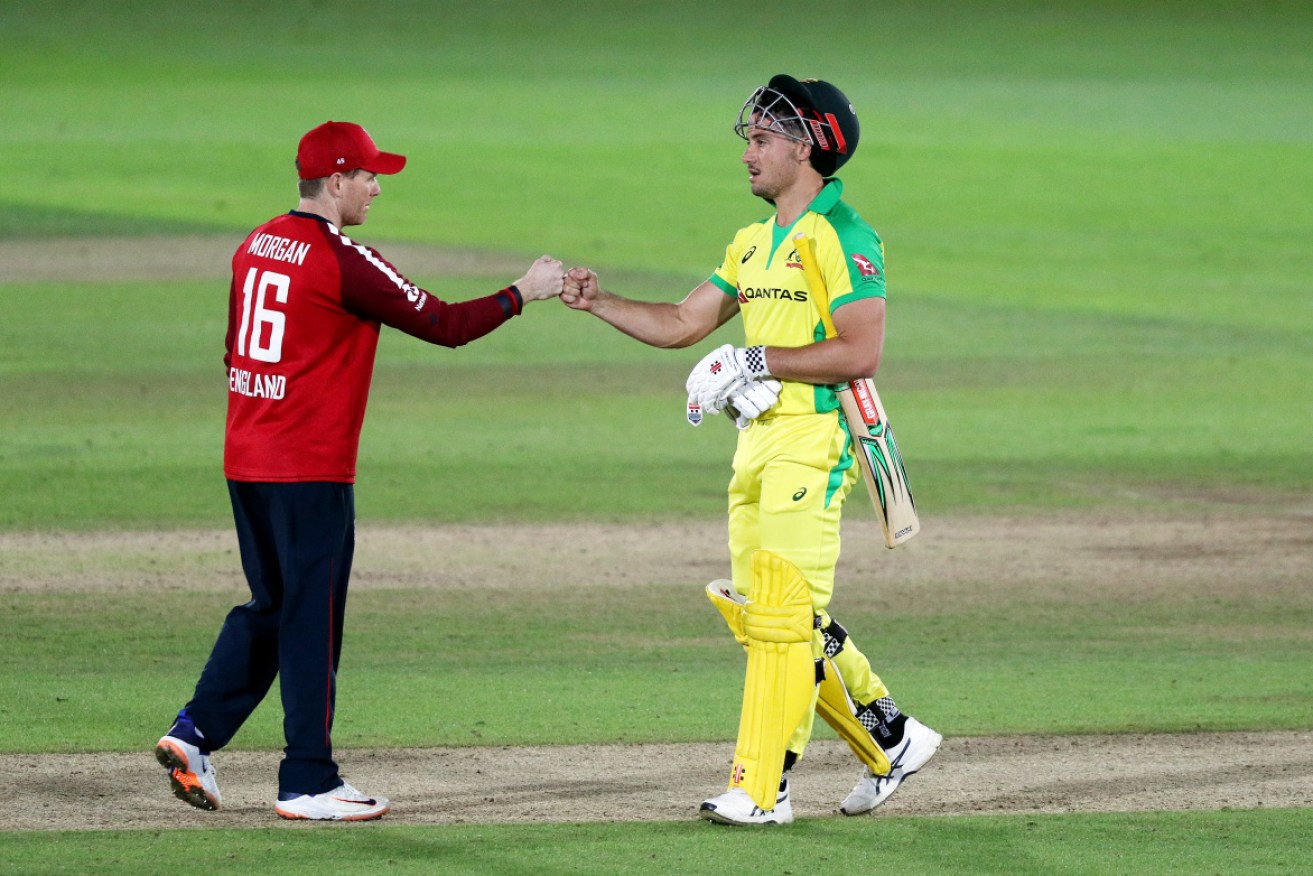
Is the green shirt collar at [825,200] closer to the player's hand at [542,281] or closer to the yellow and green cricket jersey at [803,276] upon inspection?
the yellow and green cricket jersey at [803,276]

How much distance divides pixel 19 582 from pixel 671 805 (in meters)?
5.09

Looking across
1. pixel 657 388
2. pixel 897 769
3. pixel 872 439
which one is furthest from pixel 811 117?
pixel 657 388

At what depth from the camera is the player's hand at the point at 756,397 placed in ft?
22.1

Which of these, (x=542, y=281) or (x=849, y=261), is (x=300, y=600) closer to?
(x=542, y=281)

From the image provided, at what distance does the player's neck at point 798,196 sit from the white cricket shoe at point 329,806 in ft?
7.25

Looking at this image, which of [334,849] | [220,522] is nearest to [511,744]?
[334,849]

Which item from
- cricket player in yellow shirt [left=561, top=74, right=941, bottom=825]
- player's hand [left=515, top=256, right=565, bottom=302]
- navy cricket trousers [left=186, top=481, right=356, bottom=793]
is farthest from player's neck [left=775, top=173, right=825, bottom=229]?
navy cricket trousers [left=186, top=481, right=356, bottom=793]

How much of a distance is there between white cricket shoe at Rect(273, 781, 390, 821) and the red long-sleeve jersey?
0.96 m

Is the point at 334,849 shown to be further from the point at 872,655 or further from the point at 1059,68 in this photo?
the point at 1059,68

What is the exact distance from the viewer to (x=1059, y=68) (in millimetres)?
55906

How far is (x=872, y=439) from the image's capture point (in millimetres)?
6871

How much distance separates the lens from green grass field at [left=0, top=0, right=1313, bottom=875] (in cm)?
791

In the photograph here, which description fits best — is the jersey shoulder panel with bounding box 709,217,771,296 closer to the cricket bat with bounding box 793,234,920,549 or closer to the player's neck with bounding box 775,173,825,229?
the player's neck with bounding box 775,173,825,229

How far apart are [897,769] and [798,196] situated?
183cm
